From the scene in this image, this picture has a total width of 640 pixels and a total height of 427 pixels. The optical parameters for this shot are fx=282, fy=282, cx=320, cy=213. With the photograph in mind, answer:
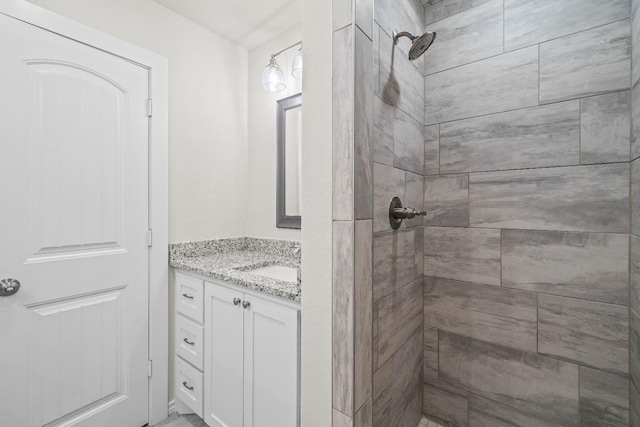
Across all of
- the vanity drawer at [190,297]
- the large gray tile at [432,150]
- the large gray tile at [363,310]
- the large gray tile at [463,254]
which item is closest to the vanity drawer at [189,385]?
the vanity drawer at [190,297]

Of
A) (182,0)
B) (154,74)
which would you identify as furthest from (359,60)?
(182,0)

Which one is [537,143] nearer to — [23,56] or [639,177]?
[639,177]

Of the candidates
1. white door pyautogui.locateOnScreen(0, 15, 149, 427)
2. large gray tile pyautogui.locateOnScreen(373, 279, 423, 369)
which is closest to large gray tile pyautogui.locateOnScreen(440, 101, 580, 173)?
large gray tile pyautogui.locateOnScreen(373, 279, 423, 369)

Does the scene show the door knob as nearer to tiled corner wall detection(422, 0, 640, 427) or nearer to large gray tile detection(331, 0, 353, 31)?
large gray tile detection(331, 0, 353, 31)

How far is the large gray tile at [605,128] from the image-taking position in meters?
1.08

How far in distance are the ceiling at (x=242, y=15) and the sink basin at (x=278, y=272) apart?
1.71 meters

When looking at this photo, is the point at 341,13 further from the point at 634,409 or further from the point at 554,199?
the point at 634,409

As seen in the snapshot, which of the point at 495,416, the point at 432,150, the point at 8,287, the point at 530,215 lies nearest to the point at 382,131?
the point at 432,150

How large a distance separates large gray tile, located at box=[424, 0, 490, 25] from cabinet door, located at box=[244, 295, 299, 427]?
1.66 meters

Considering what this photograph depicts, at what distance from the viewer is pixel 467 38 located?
4.64ft

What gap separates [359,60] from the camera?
2.97 feet

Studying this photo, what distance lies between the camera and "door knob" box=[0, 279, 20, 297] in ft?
4.05

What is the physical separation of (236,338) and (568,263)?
1524 millimetres

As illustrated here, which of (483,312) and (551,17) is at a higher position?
(551,17)
